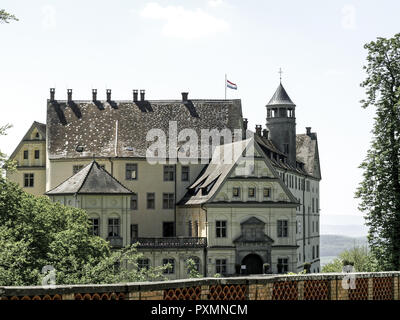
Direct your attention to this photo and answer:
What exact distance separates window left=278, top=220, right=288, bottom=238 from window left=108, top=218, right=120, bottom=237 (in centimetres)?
1270

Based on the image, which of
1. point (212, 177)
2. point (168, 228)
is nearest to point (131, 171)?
point (168, 228)

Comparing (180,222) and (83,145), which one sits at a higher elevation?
(83,145)

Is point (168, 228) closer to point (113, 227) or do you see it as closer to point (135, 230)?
point (135, 230)

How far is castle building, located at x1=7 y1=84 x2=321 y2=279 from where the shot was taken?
212ft

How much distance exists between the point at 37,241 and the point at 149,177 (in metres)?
33.2

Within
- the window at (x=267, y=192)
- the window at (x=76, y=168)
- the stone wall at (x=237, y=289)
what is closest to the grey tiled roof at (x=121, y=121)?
the window at (x=76, y=168)

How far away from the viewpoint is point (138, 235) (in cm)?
7200

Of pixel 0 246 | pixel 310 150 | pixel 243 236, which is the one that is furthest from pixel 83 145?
pixel 0 246

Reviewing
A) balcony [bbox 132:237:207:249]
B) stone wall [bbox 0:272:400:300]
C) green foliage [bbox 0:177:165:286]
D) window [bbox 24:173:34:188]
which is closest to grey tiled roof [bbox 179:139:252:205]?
balcony [bbox 132:237:207:249]

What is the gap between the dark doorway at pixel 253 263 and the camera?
2586 inches

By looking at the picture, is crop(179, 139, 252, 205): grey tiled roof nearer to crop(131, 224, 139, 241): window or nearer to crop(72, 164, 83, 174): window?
crop(131, 224, 139, 241): window

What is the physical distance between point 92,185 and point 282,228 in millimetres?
15188

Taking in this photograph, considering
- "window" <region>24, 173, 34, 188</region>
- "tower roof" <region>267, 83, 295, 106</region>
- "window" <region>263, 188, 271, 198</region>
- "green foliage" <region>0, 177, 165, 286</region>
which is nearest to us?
"green foliage" <region>0, 177, 165, 286</region>
